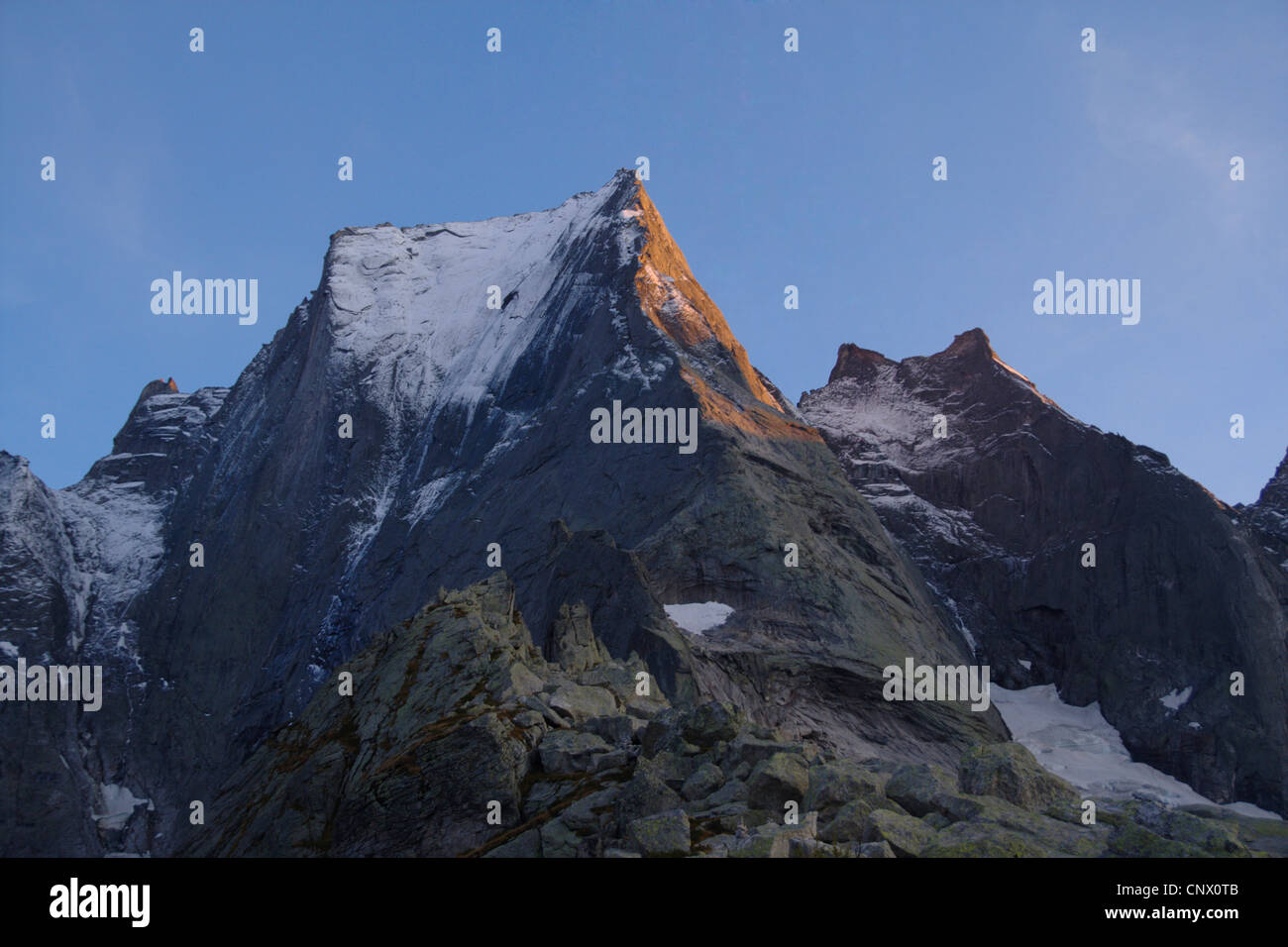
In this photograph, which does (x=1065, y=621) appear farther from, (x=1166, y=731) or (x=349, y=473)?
(x=349, y=473)

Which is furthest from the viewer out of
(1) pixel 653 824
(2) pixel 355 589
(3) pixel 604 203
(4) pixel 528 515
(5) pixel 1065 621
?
(3) pixel 604 203

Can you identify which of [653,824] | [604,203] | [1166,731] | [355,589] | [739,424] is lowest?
[1166,731]

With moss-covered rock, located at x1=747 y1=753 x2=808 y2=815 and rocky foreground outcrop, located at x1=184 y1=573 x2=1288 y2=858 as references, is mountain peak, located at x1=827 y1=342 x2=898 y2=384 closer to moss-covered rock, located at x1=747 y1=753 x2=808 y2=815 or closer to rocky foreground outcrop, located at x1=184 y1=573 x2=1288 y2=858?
rocky foreground outcrop, located at x1=184 y1=573 x2=1288 y2=858

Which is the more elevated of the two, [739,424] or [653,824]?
[739,424]

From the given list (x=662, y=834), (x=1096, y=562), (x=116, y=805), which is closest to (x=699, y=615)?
(x=1096, y=562)

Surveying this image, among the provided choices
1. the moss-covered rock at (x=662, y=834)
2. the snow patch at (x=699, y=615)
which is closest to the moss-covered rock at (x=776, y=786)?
the moss-covered rock at (x=662, y=834)

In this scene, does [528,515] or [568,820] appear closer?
[568,820]
